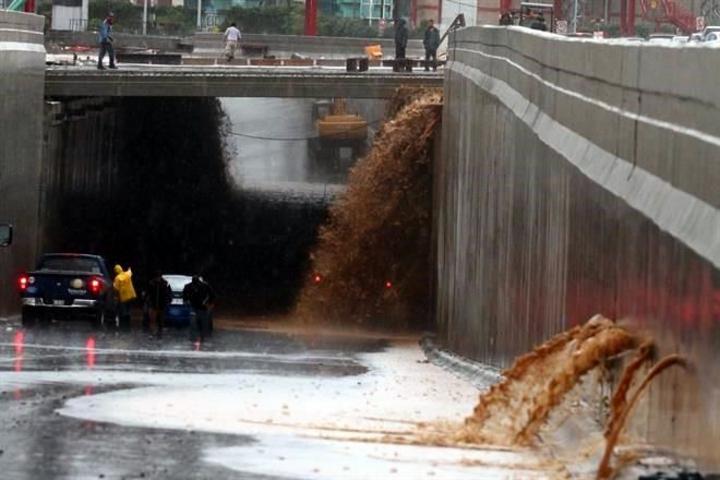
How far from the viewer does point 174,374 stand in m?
21.3

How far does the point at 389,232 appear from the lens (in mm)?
51094

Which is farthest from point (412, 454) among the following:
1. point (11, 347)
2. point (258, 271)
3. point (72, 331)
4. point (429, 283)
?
point (258, 271)

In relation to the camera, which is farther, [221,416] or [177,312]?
[177,312]

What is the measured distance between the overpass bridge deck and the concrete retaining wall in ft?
56.3

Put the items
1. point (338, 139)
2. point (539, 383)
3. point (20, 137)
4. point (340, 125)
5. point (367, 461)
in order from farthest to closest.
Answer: point (340, 125), point (338, 139), point (20, 137), point (539, 383), point (367, 461)

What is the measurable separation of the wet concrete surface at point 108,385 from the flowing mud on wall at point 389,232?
477 inches

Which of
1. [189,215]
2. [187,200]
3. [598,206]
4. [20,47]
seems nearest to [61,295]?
[20,47]

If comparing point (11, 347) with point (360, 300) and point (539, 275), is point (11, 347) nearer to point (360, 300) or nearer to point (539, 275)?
point (539, 275)

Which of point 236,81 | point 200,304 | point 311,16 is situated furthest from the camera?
point 311,16

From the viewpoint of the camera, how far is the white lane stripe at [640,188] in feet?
36.1

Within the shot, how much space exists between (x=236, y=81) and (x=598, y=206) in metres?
36.0

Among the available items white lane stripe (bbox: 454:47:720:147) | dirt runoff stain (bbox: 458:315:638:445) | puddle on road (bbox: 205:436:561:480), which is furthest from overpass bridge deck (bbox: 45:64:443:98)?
puddle on road (bbox: 205:436:561:480)

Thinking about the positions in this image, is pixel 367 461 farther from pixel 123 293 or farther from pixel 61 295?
pixel 123 293

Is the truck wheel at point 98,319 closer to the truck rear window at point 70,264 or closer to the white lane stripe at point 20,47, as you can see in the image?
the truck rear window at point 70,264
